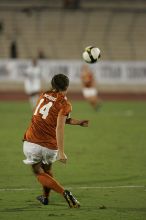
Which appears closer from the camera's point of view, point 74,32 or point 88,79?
point 88,79

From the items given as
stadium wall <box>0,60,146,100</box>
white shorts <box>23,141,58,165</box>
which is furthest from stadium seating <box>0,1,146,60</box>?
white shorts <box>23,141,58,165</box>

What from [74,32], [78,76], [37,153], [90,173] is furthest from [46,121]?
[74,32]

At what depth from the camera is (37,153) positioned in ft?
36.6

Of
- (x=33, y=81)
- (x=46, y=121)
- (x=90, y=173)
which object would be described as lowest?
(x=90, y=173)

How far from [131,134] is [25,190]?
954 centimetres

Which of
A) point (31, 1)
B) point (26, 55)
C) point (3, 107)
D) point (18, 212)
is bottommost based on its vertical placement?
point (18, 212)

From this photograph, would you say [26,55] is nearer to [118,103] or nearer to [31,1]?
[31,1]

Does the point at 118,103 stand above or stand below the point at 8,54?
below

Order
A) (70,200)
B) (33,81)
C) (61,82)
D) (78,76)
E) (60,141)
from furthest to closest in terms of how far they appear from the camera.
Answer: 1. (78,76)
2. (33,81)
3. (61,82)
4. (70,200)
5. (60,141)

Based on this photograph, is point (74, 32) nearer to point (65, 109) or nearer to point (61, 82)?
point (61, 82)

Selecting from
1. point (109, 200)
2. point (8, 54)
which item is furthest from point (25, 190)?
point (8, 54)

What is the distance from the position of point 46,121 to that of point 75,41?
33.9 m

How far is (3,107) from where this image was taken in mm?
31484

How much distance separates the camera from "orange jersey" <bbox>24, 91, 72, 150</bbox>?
11172 mm
